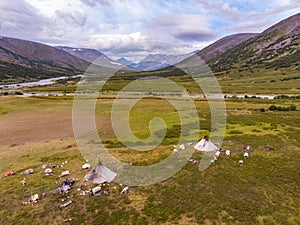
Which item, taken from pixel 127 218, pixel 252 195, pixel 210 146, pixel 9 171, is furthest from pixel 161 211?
pixel 9 171

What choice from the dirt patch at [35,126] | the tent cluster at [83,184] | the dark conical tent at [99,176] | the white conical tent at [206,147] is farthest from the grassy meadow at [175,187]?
the white conical tent at [206,147]

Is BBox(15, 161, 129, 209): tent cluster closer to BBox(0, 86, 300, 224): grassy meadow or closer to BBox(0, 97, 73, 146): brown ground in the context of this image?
BBox(0, 86, 300, 224): grassy meadow

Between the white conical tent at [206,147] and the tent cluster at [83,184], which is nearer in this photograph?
the tent cluster at [83,184]

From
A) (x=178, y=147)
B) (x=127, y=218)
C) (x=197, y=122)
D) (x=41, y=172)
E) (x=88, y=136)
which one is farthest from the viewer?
(x=197, y=122)

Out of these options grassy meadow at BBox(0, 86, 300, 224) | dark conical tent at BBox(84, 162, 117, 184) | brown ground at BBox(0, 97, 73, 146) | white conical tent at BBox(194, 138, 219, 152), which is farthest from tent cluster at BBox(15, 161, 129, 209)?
brown ground at BBox(0, 97, 73, 146)

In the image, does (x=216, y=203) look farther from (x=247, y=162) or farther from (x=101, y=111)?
(x=101, y=111)

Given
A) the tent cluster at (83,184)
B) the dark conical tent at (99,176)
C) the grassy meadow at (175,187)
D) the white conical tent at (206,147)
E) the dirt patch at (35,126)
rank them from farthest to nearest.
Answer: the dirt patch at (35,126)
the white conical tent at (206,147)
the dark conical tent at (99,176)
the tent cluster at (83,184)
the grassy meadow at (175,187)

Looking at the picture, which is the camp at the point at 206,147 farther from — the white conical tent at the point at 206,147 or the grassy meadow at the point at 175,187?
the grassy meadow at the point at 175,187

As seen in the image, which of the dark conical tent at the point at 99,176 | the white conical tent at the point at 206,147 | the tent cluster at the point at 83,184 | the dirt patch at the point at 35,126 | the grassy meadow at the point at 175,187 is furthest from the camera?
the dirt patch at the point at 35,126

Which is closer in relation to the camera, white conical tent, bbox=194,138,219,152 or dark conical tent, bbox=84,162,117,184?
dark conical tent, bbox=84,162,117,184

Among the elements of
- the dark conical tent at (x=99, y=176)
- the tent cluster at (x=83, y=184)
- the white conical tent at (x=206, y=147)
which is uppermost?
the white conical tent at (x=206, y=147)

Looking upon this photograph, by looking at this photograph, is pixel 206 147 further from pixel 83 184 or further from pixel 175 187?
pixel 83 184
